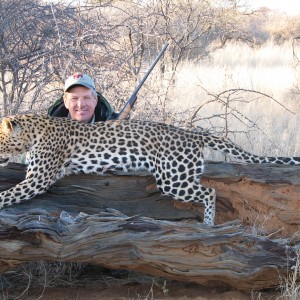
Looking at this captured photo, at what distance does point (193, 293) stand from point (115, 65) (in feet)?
15.2

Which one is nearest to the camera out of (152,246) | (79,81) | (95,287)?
(152,246)

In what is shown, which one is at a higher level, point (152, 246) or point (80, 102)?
point (80, 102)

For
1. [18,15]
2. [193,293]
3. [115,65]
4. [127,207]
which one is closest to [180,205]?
[127,207]

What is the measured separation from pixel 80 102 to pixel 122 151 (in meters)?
0.94

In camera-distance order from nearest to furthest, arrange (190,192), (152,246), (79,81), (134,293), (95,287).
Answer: (152,246) → (134,293) → (95,287) → (190,192) → (79,81)

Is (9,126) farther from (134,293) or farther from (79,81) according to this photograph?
(134,293)

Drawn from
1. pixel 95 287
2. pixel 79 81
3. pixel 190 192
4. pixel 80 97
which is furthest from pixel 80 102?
pixel 95 287

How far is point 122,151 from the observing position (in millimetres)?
5258

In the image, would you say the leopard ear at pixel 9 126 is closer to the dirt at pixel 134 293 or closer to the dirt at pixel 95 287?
the dirt at pixel 95 287

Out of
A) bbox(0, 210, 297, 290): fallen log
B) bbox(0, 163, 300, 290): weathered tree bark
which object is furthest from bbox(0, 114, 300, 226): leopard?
bbox(0, 210, 297, 290): fallen log

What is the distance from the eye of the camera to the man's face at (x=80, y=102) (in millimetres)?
5887

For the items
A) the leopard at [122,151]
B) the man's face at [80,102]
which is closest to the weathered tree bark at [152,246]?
the leopard at [122,151]

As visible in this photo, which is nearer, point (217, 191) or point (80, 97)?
point (217, 191)

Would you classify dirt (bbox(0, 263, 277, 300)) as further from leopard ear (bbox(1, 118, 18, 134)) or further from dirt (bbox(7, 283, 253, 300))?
leopard ear (bbox(1, 118, 18, 134))
